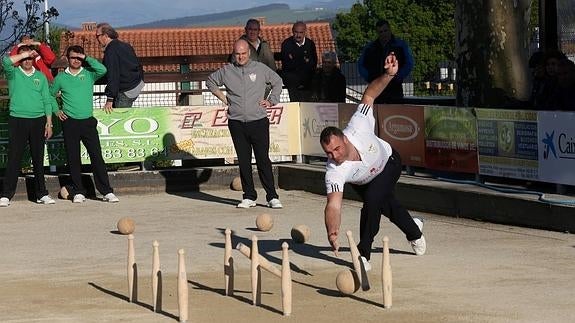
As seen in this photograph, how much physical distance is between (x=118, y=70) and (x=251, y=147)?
3036 millimetres

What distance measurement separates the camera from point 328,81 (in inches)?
808

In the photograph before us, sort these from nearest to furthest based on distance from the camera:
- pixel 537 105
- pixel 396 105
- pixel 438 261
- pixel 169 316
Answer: pixel 169 316, pixel 438 261, pixel 537 105, pixel 396 105

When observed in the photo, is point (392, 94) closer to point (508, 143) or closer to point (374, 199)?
point (508, 143)

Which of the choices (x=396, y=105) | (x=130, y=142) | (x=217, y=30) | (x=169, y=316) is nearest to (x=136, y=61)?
(x=130, y=142)

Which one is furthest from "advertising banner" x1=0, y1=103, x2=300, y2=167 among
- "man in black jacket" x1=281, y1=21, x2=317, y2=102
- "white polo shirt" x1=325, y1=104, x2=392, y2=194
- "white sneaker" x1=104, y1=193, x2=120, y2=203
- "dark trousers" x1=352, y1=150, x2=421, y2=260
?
"white polo shirt" x1=325, y1=104, x2=392, y2=194

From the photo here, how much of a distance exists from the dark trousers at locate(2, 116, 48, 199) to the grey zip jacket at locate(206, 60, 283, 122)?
2.60 metres

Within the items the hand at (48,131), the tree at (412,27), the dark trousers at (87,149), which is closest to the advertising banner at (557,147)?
the dark trousers at (87,149)

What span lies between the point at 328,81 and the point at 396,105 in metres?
2.76

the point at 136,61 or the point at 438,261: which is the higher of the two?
the point at 136,61

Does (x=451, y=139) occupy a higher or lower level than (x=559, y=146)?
lower

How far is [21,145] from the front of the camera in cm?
1833

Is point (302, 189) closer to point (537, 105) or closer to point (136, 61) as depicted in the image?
point (136, 61)

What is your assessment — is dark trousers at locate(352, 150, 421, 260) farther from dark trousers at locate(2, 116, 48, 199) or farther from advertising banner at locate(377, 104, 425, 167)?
dark trousers at locate(2, 116, 48, 199)

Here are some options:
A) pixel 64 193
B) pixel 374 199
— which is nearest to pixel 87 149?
pixel 64 193
